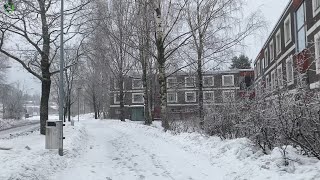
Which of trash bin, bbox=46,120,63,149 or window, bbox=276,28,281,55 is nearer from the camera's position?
trash bin, bbox=46,120,63,149

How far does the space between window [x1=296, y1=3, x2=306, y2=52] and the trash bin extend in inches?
671

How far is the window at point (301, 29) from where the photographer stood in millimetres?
24891

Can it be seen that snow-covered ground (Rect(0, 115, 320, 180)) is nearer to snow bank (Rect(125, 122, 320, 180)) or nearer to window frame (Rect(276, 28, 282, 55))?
snow bank (Rect(125, 122, 320, 180))

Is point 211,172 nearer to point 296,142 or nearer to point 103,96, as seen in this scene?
point 296,142

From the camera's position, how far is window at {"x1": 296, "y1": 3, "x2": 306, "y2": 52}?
24891 millimetres

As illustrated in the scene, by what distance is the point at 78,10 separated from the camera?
21250 millimetres

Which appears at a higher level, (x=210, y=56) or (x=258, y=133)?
(x=210, y=56)

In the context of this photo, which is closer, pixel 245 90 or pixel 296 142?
pixel 296 142

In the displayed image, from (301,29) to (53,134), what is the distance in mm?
18450

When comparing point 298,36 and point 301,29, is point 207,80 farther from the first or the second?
point 301,29

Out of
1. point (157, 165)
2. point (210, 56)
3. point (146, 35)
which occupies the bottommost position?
point (157, 165)

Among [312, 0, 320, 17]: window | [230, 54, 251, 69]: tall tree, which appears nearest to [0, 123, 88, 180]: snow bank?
[312, 0, 320, 17]: window

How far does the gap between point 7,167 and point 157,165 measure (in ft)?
12.9

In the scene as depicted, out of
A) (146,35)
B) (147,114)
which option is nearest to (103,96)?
(147,114)
